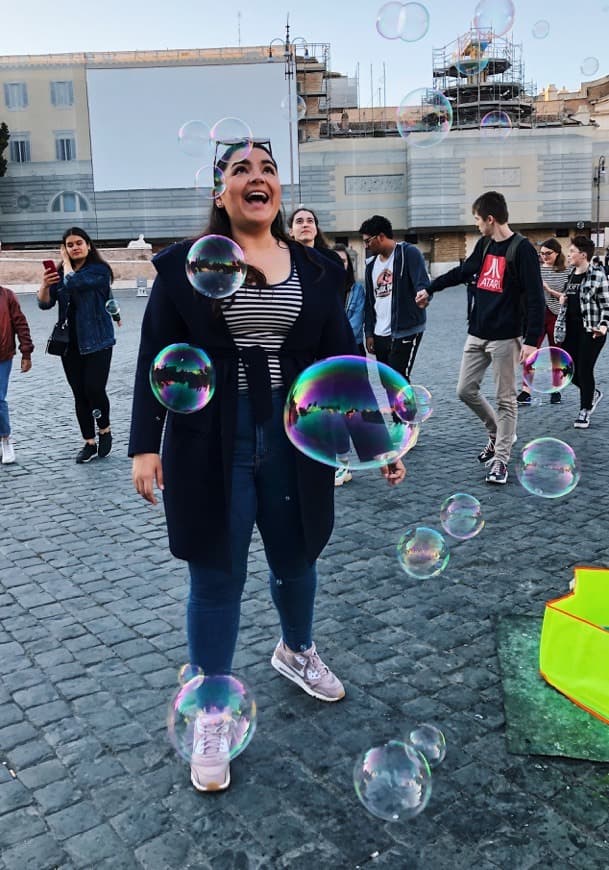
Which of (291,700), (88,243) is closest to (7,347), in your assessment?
(88,243)

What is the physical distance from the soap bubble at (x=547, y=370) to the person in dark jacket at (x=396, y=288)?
842mm

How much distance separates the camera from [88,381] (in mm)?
6102

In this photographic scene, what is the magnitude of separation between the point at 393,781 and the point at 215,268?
1482 mm

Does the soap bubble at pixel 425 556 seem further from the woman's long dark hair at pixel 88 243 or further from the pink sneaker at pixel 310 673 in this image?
the woman's long dark hair at pixel 88 243

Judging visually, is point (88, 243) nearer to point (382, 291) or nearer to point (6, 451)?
point (6, 451)

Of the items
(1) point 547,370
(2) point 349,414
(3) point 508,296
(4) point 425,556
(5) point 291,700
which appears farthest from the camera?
(1) point 547,370

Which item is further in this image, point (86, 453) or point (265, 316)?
point (86, 453)

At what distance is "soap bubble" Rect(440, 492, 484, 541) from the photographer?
13.3ft

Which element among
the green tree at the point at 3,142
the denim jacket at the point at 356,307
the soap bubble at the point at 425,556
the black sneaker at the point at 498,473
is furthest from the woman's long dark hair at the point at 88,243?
the green tree at the point at 3,142

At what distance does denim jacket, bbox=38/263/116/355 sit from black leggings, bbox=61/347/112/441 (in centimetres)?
9

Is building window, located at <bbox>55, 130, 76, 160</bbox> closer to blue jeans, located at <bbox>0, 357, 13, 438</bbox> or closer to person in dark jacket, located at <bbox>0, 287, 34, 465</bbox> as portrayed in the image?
person in dark jacket, located at <bbox>0, 287, 34, 465</bbox>

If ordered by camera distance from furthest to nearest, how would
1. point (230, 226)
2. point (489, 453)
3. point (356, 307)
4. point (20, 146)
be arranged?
point (20, 146), point (356, 307), point (489, 453), point (230, 226)

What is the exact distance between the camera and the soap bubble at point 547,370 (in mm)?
5164

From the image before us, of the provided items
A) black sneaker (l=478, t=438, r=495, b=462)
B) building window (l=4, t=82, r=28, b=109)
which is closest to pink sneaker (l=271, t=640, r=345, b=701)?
black sneaker (l=478, t=438, r=495, b=462)
